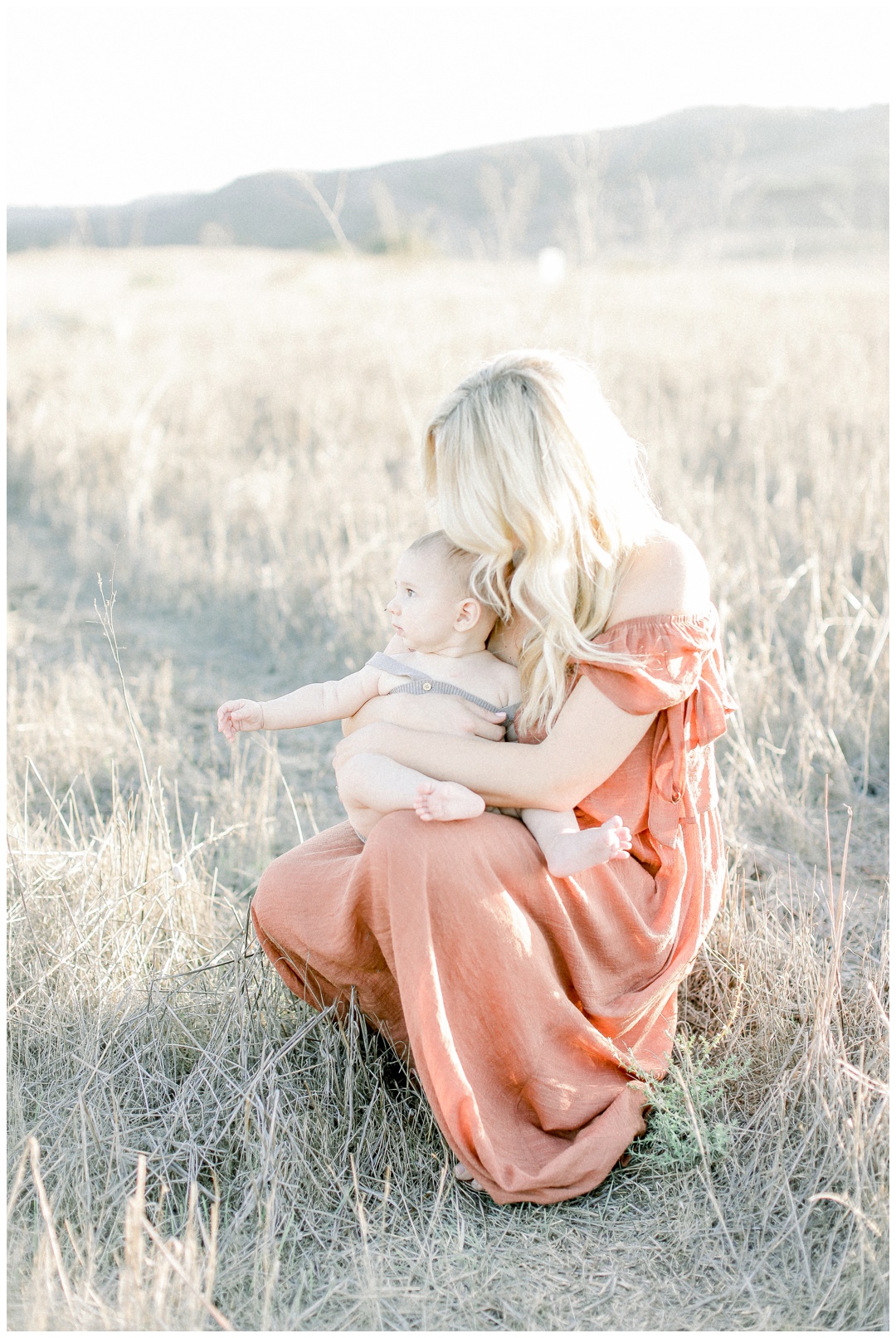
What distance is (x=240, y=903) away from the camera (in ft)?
9.80

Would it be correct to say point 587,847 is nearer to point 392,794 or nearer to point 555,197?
point 392,794

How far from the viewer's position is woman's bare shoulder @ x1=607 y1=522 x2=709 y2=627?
1.91 metres

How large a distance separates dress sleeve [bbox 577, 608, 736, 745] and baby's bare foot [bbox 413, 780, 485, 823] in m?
0.30

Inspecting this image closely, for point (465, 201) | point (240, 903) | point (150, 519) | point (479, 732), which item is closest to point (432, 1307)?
point (479, 732)

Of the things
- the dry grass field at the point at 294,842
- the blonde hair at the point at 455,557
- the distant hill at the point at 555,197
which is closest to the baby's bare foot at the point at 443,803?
the blonde hair at the point at 455,557

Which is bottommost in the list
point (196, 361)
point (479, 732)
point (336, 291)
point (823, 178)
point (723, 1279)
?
point (723, 1279)

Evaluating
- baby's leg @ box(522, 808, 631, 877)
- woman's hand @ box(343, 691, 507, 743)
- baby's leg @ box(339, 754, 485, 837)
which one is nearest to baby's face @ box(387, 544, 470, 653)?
woman's hand @ box(343, 691, 507, 743)

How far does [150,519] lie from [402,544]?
78.1 inches

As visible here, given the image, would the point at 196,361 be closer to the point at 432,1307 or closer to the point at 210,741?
the point at 210,741

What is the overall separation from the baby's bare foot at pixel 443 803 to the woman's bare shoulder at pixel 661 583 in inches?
15.9

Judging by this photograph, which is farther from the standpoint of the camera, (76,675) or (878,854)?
(76,675)

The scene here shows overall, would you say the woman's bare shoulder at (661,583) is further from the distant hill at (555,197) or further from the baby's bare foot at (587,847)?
the distant hill at (555,197)

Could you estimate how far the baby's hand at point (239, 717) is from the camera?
2.04 m

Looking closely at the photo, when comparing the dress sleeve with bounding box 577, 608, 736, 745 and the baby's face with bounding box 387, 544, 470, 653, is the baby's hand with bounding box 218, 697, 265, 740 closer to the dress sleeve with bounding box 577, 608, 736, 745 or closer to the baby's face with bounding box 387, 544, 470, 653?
the baby's face with bounding box 387, 544, 470, 653
